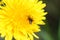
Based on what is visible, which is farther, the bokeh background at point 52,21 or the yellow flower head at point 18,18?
the bokeh background at point 52,21

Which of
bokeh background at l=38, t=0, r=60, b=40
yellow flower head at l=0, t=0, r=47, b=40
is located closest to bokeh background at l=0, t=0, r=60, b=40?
bokeh background at l=38, t=0, r=60, b=40

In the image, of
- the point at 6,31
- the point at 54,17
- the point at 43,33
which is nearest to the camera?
the point at 6,31

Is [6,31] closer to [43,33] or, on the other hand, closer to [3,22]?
[3,22]

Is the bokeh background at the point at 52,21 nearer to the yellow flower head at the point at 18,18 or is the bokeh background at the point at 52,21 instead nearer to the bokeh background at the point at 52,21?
the bokeh background at the point at 52,21

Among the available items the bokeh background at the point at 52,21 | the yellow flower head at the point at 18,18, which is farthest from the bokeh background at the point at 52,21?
the yellow flower head at the point at 18,18

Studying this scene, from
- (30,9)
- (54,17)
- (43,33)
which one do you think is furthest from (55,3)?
(30,9)

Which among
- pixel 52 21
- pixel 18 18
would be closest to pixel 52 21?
pixel 52 21

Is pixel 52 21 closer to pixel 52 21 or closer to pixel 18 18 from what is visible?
pixel 52 21
